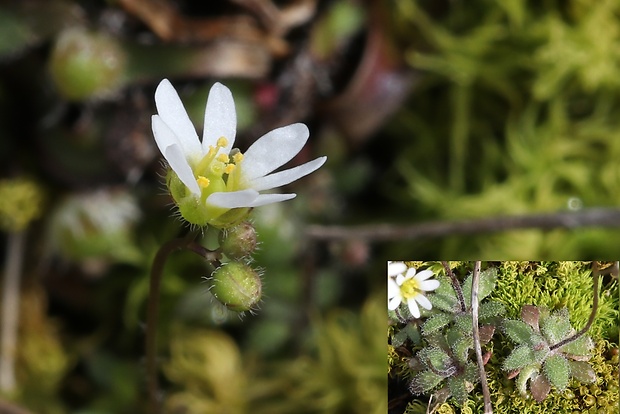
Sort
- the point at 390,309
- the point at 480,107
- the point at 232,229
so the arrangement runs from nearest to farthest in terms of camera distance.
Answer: the point at 232,229
the point at 390,309
the point at 480,107

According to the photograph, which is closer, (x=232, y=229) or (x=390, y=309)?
(x=232, y=229)

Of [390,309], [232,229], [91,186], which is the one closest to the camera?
[232,229]

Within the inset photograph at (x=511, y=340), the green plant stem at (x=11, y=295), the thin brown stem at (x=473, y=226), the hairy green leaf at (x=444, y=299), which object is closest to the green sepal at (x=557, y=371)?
the inset photograph at (x=511, y=340)

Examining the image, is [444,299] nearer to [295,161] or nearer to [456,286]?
[456,286]

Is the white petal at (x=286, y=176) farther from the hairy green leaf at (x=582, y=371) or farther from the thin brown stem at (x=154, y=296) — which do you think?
the hairy green leaf at (x=582, y=371)

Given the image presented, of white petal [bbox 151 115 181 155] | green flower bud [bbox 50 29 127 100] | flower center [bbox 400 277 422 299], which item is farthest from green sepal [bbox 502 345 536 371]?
green flower bud [bbox 50 29 127 100]

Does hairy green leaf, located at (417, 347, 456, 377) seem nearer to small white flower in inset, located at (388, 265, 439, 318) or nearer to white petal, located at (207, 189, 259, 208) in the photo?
small white flower in inset, located at (388, 265, 439, 318)

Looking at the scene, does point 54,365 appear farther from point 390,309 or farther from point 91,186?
point 390,309

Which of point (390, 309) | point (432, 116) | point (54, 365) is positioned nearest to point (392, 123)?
point (432, 116)

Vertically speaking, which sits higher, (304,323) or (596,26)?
(596,26)
